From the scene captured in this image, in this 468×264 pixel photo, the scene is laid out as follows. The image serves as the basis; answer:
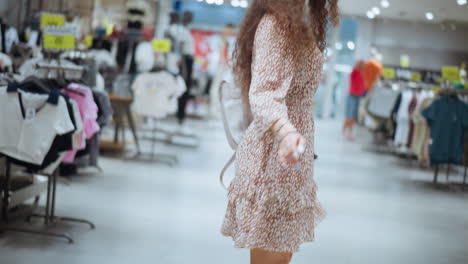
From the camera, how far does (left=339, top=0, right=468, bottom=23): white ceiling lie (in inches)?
524

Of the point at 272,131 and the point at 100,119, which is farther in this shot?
the point at 100,119

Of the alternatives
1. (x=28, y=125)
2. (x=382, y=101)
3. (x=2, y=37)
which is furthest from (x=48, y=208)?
(x=382, y=101)

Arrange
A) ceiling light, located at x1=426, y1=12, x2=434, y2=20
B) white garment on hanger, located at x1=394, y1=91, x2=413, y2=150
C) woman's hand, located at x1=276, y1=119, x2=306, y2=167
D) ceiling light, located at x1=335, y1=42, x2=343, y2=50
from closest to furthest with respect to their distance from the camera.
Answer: woman's hand, located at x1=276, y1=119, x2=306, y2=167 → white garment on hanger, located at x1=394, y1=91, x2=413, y2=150 → ceiling light, located at x1=426, y1=12, x2=434, y2=20 → ceiling light, located at x1=335, y1=42, x2=343, y2=50

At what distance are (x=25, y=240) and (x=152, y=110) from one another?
387cm

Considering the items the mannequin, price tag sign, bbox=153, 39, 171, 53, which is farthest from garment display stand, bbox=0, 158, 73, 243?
price tag sign, bbox=153, 39, 171, 53

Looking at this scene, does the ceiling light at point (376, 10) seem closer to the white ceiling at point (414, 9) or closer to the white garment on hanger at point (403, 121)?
the white ceiling at point (414, 9)

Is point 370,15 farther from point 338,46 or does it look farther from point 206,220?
point 206,220

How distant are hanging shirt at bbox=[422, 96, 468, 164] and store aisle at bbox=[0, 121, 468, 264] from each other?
0.46 metres

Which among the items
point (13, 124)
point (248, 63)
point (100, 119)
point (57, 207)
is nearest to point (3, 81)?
point (13, 124)

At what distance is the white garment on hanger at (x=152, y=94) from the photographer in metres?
7.62

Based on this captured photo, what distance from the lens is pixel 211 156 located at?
8867mm

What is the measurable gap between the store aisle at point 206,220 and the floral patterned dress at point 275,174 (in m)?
1.96

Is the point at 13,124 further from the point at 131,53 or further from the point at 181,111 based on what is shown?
the point at 181,111

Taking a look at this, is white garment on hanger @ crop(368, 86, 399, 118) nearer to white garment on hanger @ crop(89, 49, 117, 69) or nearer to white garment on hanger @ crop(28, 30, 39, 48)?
white garment on hanger @ crop(89, 49, 117, 69)
